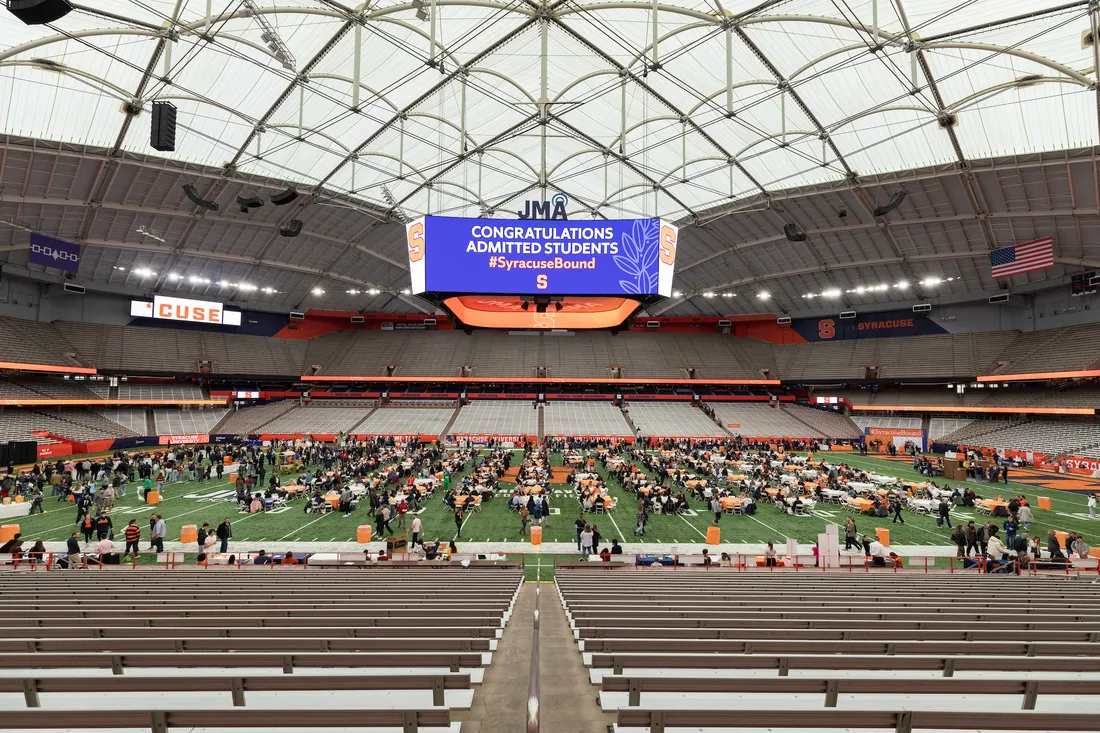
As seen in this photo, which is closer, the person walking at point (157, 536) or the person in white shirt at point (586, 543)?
the person in white shirt at point (586, 543)

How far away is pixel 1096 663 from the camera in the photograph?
3984 mm

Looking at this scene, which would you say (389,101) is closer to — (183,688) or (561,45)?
(561,45)

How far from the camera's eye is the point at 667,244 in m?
25.4

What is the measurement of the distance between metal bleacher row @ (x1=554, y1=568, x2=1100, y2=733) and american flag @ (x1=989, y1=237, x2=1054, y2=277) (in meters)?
35.3

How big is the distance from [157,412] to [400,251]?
28.0 m

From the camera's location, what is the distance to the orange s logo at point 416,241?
A: 968 inches

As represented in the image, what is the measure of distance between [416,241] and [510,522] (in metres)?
14.4

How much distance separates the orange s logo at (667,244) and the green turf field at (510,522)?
12.4 meters

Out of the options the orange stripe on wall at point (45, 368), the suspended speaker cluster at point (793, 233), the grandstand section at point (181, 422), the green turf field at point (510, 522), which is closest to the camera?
the green turf field at point (510, 522)

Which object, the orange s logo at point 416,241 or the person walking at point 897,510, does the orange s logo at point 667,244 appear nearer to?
the orange s logo at point 416,241

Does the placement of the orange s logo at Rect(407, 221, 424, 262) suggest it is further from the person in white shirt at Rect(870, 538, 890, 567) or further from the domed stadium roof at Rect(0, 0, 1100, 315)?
the person in white shirt at Rect(870, 538, 890, 567)

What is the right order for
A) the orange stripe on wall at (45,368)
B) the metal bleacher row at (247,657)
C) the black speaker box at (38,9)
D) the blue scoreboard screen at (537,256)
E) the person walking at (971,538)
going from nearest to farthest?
the metal bleacher row at (247,657) < the black speaker box at (38,9) < the person walking at (971,538) < the blue scoreboard screen at (537,256) < the orange stripe on wall at (45,368)

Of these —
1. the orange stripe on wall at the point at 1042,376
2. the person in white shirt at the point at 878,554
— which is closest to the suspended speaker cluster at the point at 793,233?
the orange stripe on wall at the point at 1042,376

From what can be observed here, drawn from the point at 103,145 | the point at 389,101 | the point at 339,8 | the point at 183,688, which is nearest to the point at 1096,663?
the point at 183,688
